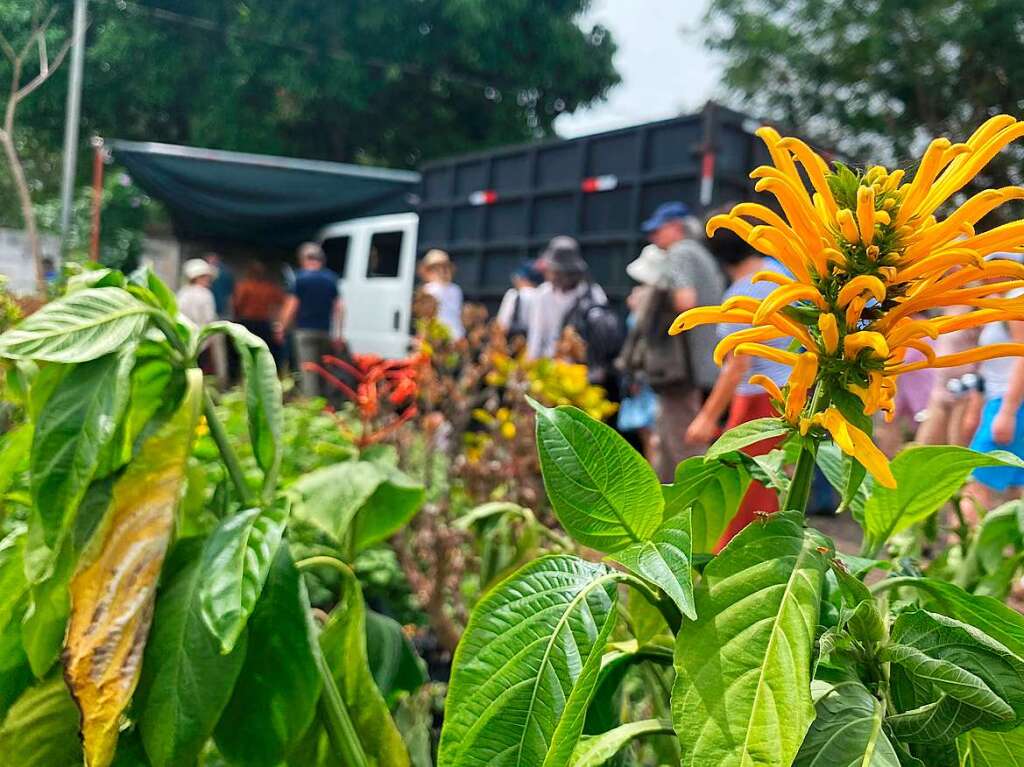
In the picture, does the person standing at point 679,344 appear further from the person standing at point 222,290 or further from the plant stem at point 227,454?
the person standing at point 222,290

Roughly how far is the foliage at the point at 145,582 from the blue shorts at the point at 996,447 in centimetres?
252

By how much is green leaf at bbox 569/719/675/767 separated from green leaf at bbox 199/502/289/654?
0.95ft

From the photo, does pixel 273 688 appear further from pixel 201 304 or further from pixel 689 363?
pixel 201 304

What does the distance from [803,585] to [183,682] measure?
532mm

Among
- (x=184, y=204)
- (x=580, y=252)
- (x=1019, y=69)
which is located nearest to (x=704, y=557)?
(x=580, y=252)

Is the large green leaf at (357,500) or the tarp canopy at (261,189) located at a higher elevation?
the tarp canopy at (261,189)

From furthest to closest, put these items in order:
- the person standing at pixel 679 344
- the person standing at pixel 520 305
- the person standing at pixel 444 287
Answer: the person standing at pixel 444 287 < the person standing at pixel 520 305 < the person standing at pixel 679 344

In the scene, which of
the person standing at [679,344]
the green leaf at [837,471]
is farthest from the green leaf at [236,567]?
the person standing at [679,344]

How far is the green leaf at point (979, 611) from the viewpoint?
0.62 metres

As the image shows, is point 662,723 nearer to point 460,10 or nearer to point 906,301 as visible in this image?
point 906,301

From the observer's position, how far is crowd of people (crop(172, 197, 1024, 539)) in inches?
119

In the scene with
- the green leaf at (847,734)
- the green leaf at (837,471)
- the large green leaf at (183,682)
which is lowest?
the large green leaf at (183,682)

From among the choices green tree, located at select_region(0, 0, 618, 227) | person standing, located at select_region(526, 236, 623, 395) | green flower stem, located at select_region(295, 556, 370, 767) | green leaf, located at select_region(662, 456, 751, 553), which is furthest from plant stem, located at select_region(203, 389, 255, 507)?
green tree, located at select_region(0, 0, 618, 227)

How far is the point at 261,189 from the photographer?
10664mm
